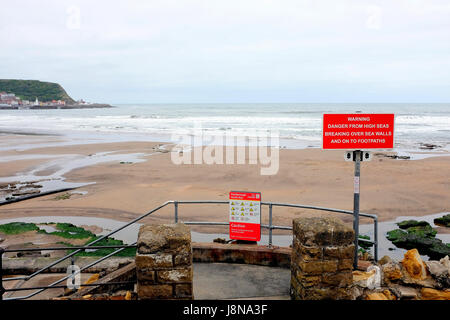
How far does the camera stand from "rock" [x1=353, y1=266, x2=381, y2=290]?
5598 millimetres

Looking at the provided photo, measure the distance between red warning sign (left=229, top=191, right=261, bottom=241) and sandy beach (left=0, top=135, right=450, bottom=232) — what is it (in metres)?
4.84

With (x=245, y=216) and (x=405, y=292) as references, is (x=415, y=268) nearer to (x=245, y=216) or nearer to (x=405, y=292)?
(x=405, y=292)

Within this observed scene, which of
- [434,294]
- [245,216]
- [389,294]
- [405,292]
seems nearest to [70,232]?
[245,216]

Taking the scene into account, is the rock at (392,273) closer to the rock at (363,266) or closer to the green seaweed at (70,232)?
the rock at (363,266)

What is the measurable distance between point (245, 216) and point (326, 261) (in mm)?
2593

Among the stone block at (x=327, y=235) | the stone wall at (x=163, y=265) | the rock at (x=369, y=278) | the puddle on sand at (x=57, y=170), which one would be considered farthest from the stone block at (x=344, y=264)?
the puddle on sand at (x=57, y=170)

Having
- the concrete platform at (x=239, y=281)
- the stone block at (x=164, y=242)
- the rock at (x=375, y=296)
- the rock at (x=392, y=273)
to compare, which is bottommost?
the concrete platform at (x=239, y=281)

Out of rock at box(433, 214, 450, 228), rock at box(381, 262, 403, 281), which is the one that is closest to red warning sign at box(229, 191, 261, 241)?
rock at box(381, 262, 403, 281)

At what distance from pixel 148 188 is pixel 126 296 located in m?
11.6

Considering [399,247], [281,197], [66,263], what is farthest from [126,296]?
[281,197]

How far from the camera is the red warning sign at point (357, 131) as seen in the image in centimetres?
553

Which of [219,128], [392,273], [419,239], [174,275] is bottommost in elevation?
[419,239]

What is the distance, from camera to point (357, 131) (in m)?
5.58

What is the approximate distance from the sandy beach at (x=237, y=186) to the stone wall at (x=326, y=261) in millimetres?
7321
